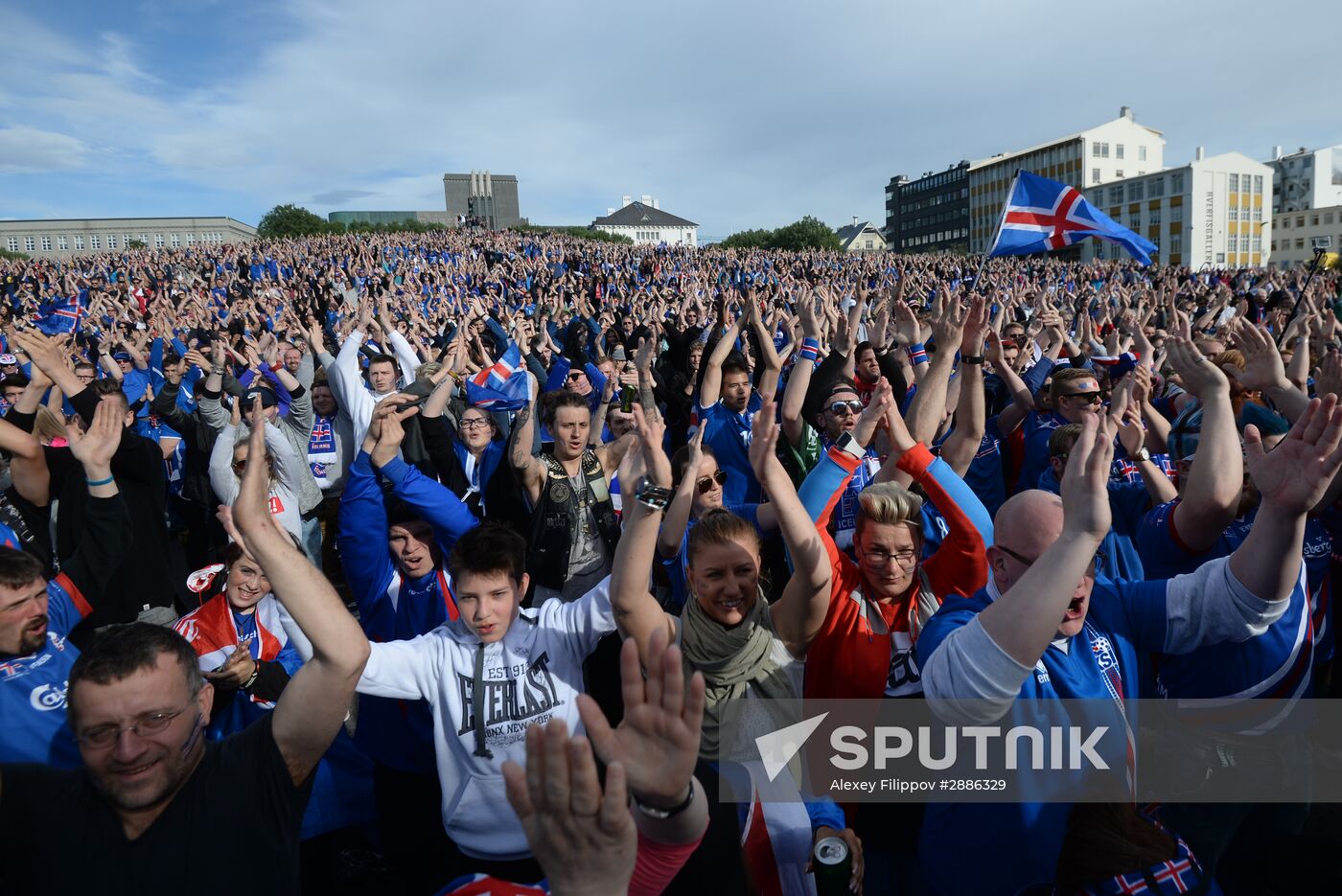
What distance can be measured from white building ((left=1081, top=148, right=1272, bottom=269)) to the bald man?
80.2 metres

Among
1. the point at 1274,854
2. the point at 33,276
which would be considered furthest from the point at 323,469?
the point at 33,276

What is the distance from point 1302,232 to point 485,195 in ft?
311

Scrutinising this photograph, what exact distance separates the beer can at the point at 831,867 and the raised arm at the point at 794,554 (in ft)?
2.12

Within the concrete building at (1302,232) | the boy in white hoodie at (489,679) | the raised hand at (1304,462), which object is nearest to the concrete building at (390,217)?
the concrete building at (1302,232)

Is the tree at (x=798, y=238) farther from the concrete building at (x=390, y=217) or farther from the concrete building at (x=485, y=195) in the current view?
the concrete building at (x=390, y=217)

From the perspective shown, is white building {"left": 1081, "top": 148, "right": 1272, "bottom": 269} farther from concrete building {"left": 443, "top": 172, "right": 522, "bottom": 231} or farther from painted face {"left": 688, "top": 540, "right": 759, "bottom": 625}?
painted face {"left": 688, "top": 540, "right": 759, "bottom": 625}

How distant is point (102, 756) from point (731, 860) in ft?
6.35

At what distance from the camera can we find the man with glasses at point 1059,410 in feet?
14.7

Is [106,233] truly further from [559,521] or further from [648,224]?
[559,521]

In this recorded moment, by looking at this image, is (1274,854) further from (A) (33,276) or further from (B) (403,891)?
(A) (33,276)

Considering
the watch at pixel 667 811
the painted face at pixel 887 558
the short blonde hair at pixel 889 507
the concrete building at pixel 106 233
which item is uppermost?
the concrete building at pixel 106 233

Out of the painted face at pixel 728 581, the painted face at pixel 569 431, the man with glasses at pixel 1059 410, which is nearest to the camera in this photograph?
the painted face at pixel 728 581

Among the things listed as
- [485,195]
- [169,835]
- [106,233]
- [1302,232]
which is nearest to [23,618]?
[169,835]

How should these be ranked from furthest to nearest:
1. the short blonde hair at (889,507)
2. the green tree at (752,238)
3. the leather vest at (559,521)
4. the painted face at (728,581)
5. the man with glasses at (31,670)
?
the green tree at (752,238)
the leather vest at (559,521)
the short blonde hair at (889,507)
the painted face at (728,581)
the man with glasses at (31,670)
